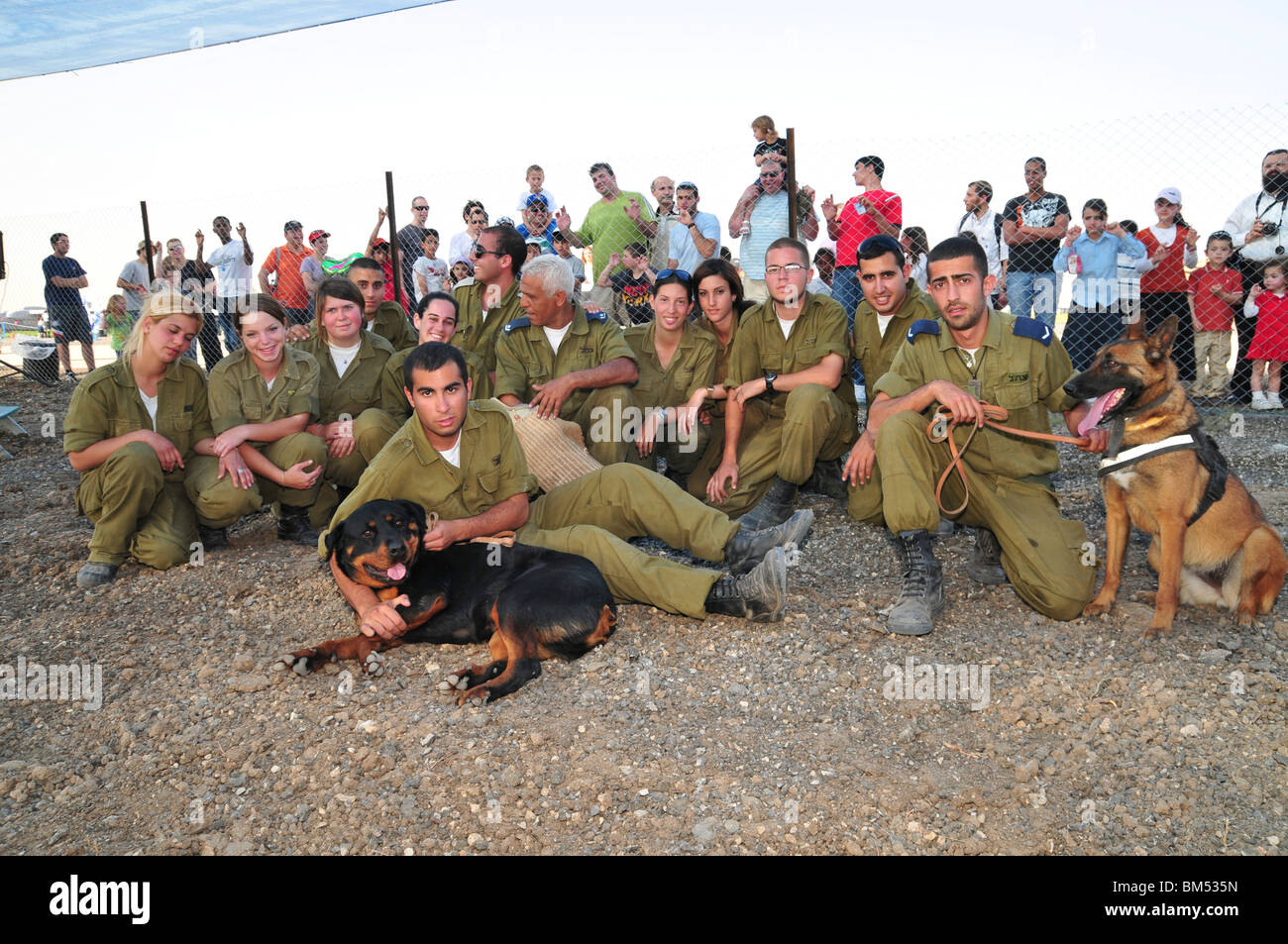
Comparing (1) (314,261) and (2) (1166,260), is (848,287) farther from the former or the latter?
(1) (314,261)

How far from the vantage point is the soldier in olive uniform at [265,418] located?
4.74 meters

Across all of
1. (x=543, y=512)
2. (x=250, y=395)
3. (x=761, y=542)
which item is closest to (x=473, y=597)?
(x=543, y=512)

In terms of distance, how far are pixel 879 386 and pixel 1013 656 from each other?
148cm

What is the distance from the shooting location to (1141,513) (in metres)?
3.53

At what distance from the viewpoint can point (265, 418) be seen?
486 centimetres

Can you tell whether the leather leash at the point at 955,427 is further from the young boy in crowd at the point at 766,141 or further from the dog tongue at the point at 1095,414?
the young boy in crowd at the point at 766,141

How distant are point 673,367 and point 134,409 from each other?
2991 mm

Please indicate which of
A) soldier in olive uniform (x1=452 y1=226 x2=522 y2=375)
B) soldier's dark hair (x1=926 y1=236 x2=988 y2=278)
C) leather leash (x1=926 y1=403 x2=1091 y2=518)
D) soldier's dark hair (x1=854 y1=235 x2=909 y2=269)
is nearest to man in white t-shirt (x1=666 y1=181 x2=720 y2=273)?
soldier in olive uniform (x1=452 y1=226 x2=522 y2=375)

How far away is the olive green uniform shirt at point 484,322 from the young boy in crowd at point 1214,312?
20.0 ft

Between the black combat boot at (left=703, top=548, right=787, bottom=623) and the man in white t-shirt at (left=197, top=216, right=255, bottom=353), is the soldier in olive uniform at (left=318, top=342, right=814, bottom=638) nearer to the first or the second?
the black combat boot at (left=703, top=548, right=787, bottom=623)

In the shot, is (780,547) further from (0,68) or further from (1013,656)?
(0,68)

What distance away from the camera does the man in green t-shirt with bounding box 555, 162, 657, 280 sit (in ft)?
24.5

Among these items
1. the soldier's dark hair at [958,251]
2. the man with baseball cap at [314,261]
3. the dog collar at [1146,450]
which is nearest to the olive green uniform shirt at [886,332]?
the soldier's dark hair at [958,251]

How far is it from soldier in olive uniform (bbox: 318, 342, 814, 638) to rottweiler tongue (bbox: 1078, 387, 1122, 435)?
1.24 metres
